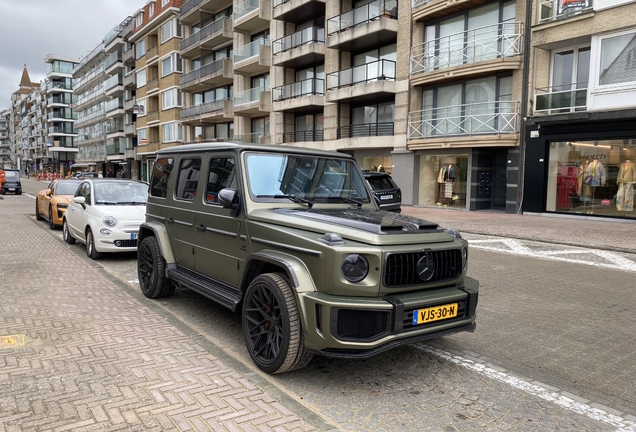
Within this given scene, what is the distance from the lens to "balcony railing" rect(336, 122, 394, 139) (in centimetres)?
2597

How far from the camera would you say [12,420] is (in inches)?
123

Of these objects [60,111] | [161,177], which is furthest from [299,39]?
[60,111]

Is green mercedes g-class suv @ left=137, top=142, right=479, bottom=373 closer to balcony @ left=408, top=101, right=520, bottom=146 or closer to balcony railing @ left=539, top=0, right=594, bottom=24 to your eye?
balcony railing @ left=539, top=0, right=594, bottom=24

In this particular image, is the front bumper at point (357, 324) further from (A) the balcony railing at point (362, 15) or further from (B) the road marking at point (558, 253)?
(A) the balcony railing at point (362, 15)

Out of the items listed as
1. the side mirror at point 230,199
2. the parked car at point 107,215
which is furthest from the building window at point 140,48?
the side mirror at point 230,199

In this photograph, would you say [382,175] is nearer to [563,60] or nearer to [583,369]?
[563,60]

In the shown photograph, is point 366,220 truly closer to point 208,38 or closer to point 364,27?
point 364,27

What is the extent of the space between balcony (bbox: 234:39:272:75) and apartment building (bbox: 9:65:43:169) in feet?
322

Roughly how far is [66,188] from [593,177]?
1780 cm

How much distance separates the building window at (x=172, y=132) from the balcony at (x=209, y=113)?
6.75 feet

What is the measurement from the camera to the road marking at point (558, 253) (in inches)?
368

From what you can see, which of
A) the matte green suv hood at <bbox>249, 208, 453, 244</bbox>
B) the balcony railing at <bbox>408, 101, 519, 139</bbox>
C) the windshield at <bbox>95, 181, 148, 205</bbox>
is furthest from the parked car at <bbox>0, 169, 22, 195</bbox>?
the matte green suv hood at <bbox>249, 208, 453, 244</bbox>

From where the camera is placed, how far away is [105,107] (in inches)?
2596

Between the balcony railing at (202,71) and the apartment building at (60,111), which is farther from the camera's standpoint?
the apartment building at (60,111)
